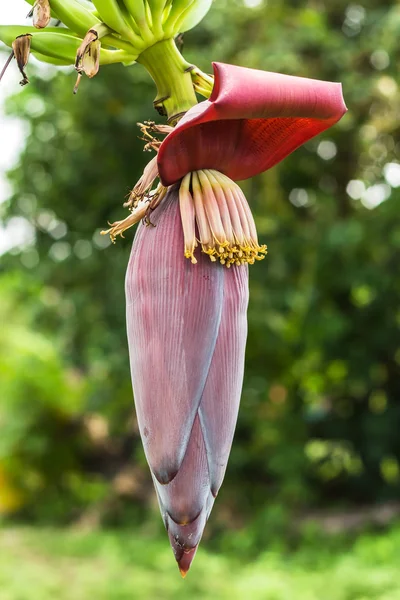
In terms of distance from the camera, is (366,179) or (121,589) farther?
(366,179)

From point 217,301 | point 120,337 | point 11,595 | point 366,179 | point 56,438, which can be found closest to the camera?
point 217,301

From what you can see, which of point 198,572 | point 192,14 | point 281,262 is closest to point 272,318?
point 281,262

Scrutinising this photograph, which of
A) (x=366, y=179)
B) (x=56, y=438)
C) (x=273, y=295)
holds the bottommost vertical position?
(x=56, y=438)

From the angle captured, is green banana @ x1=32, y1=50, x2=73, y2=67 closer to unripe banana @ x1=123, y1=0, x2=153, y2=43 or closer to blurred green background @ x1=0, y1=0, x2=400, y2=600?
unripe banana @ x1=123, y1=0, x2=153, y2=43

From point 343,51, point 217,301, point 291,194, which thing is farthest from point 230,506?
point 217,301

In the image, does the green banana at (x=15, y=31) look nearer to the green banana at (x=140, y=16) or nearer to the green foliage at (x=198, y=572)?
the green banana at (x=140, y=16)

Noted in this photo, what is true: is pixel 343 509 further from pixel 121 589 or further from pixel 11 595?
A: pixel 11 595

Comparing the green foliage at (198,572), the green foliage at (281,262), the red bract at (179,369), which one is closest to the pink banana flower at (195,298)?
the red bract at (179,369)
